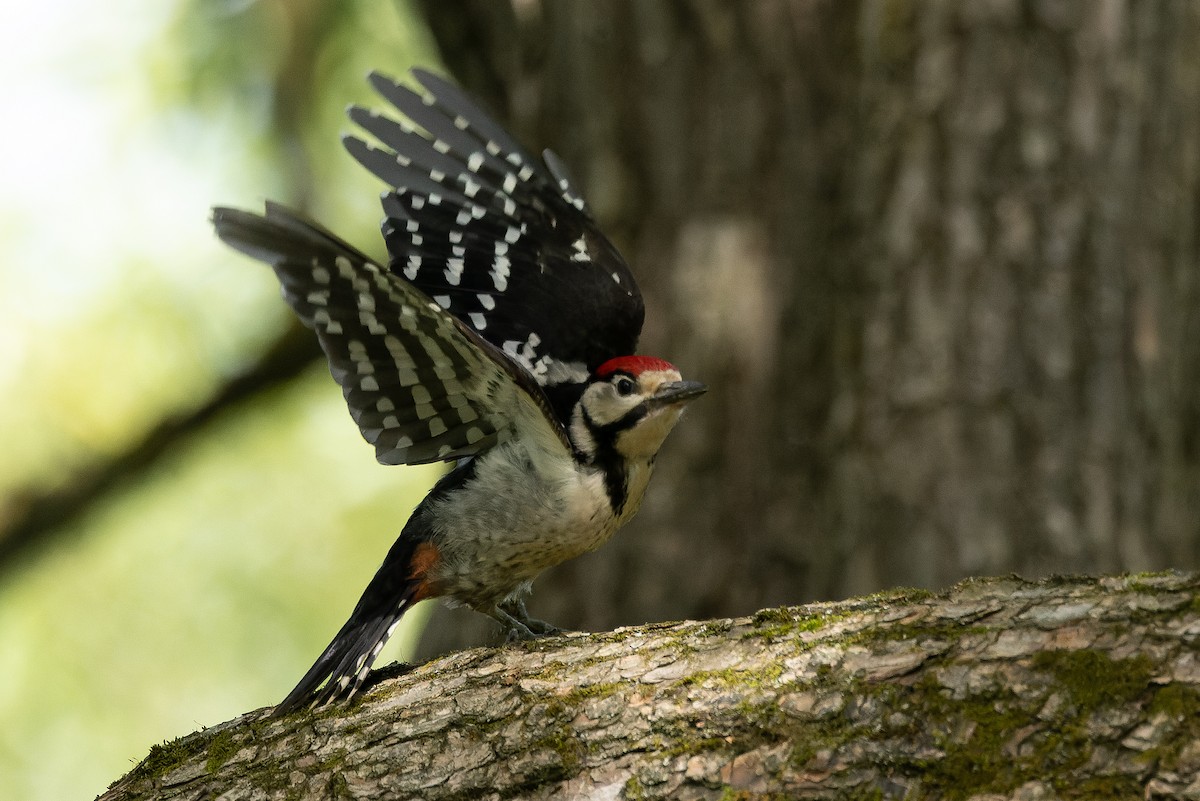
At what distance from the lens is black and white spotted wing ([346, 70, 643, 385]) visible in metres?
4.23

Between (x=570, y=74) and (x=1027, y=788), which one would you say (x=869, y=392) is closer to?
(x=570, y=74)

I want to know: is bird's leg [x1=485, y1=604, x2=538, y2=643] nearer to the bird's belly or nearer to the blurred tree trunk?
the bird's belly

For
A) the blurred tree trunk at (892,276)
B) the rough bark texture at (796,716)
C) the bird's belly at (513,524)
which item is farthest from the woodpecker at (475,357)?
the blurred tree trunk at (892,276)

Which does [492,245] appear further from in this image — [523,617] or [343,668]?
[343,668]

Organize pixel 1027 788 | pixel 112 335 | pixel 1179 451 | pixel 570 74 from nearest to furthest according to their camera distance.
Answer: pixel 1027 788, pixel 1179 451, pixel 570 74, pixel 112 335

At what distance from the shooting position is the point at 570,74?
5.70 meters

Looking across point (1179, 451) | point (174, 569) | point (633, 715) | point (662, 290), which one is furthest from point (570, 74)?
point (174, 569)

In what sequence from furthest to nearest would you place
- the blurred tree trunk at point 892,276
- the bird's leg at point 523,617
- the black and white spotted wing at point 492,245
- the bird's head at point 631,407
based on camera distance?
1. the blurred tree trunk at point 892,276
2. the black and white spotted wing at point 492,245
3. the bird's leg at point 523,617
4. the bird's head at point 631,407

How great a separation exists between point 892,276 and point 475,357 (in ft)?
7.17

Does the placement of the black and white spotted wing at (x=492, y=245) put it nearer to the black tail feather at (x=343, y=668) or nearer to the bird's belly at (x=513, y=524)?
the bird's belly at (x=513, y=524)

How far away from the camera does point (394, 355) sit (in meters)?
3.46

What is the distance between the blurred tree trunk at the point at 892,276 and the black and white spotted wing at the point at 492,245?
1.15 m

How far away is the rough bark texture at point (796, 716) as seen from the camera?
2301mm

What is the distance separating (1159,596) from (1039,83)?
3.01 m
